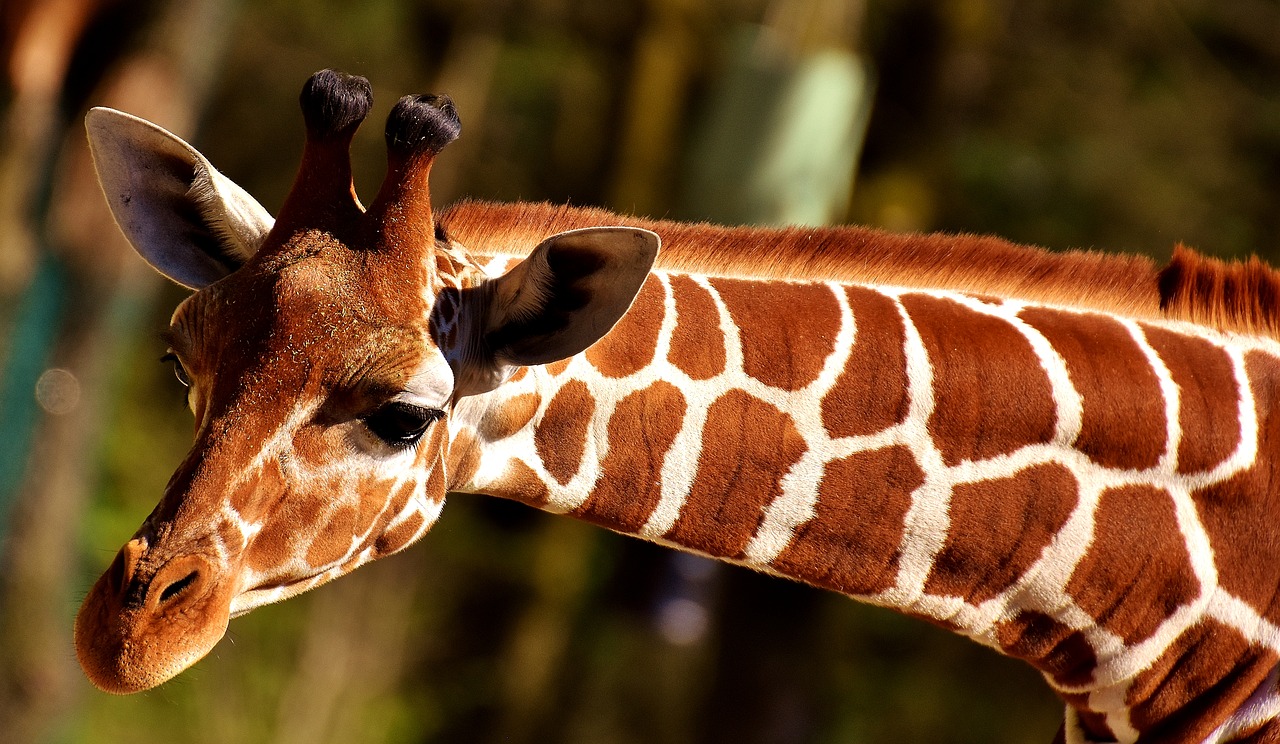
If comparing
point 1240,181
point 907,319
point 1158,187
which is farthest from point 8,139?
point 1240,181

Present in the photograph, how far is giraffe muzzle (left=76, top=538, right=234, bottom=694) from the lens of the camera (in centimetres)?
296

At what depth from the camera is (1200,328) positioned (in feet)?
12.9

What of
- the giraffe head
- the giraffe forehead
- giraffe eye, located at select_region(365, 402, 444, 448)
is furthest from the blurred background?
giraffe eye, located at select_region(365, 402, 444, 448)

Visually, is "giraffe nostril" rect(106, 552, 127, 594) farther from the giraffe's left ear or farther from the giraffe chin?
the giraffe's left ear

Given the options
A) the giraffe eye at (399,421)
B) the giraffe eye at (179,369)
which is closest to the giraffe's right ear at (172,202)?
the giraffe eye at (179,369)

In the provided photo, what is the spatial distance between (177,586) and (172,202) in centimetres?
121

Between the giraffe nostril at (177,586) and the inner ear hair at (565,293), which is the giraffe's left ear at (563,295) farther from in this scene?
the giraffe nostril at (177,586)

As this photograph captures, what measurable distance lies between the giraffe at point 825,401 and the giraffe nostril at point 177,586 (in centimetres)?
30

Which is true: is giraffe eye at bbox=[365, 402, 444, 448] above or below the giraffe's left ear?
below

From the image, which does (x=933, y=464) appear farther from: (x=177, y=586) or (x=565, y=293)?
(x=177, y=586)

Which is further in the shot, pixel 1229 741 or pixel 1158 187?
pixel 1158 187

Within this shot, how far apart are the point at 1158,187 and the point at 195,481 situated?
40.4 ft

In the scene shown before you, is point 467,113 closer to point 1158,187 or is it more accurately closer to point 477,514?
point 477,514

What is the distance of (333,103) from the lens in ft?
11.0
